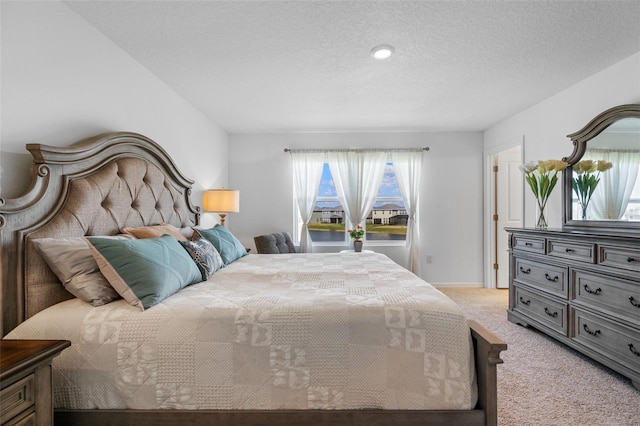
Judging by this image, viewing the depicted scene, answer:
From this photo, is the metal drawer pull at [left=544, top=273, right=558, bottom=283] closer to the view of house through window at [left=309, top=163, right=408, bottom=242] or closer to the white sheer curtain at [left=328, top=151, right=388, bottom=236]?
the view of house through window at [left=309, top=163, right=408, bottom=242]

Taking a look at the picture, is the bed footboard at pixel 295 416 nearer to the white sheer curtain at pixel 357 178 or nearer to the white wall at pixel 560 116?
the white wall at pixel 560 116

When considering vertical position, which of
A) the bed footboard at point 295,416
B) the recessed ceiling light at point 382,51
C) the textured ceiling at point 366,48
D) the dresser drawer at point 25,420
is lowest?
the bed footboard at point 295,416

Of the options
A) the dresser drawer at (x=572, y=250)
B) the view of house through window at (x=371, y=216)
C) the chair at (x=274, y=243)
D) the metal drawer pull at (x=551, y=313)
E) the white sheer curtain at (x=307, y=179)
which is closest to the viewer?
the dresser drawer at (x=572, y=250)

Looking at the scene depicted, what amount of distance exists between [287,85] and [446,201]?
304cm

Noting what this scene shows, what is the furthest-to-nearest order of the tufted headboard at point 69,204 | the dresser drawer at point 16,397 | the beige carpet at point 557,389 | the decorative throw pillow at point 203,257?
1. the decorative throw pillow at point 203,257
2. the beige carpet at point 557,389
3. the tufted headboard at point 69,204
4. the dresser drawer at point 16,397

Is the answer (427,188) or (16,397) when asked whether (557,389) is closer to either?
(16,397)

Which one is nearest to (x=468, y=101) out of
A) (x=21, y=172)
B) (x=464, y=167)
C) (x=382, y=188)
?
(x=464, y=167)

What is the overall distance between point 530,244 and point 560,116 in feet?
4.52

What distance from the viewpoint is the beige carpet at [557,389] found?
1.75 meters

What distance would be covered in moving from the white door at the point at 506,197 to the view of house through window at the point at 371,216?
1.36m

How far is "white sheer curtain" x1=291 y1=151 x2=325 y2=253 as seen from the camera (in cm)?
471

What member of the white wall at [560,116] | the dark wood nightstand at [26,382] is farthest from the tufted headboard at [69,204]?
the white wall at [560,116]

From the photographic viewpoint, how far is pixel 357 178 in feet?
15.4

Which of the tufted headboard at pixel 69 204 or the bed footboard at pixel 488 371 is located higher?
the tufted headboard at pixel 69 204
